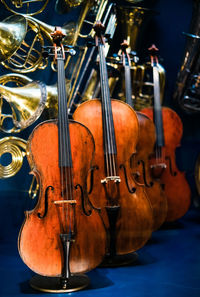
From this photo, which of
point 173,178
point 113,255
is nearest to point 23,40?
point 113,255

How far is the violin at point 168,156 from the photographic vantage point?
295cm

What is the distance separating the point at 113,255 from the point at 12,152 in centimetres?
85

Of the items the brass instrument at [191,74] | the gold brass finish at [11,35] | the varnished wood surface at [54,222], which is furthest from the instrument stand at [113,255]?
the brass instrument at [191,74]

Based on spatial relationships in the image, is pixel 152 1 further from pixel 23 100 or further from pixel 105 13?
pixel 23 100

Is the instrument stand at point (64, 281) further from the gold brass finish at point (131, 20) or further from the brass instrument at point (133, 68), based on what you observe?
the gold brass finish at point (131, 20)

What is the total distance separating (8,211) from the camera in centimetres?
269

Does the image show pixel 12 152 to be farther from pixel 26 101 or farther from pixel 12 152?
pixel 26 101

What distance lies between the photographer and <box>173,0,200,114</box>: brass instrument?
10.7 ft

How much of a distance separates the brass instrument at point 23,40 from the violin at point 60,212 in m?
0.46

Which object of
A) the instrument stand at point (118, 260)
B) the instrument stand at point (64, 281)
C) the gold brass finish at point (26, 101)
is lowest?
the instrument stand at point (118, 260)

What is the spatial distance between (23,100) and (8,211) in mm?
841

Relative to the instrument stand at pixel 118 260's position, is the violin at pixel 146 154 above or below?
above

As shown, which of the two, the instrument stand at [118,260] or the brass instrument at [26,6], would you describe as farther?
the brass instrument at [26,6]

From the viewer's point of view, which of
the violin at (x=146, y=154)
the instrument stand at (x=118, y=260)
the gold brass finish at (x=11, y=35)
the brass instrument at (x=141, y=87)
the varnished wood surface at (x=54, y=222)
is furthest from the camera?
the brass instrument at (x=141, y=87)
